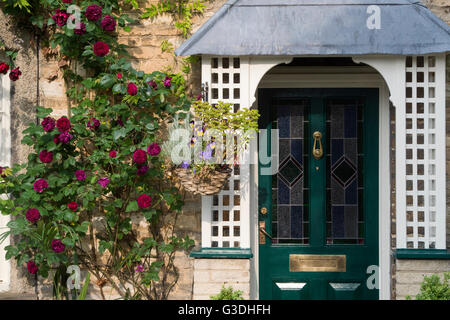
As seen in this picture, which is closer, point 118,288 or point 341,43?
point 341,43

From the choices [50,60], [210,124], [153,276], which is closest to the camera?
[210,124]

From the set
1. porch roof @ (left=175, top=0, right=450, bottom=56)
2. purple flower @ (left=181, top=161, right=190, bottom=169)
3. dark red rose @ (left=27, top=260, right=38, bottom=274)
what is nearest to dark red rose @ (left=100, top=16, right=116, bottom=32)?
porch roof @ (left=175, top=0, right=450, bottom=56)

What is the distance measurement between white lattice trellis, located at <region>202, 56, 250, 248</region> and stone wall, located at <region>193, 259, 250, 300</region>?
0.16 m

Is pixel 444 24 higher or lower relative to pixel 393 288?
higher

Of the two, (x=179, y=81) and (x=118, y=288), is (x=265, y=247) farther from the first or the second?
(x=179, y=81)

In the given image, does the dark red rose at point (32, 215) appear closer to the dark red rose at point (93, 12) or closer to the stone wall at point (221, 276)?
the stone wall at point (221, 276)

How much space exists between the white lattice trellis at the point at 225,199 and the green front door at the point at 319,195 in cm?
60

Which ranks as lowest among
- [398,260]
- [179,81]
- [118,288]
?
[118,288]

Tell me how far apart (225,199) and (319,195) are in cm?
103

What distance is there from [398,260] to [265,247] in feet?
4.13

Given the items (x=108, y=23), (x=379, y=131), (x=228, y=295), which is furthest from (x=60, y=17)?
(x=379, y=131)

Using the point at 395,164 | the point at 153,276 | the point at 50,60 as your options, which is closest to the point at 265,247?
the point at 153,276

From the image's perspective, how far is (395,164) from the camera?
4.74m

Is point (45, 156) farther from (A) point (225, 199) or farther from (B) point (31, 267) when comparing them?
(A) point (225, 199)
